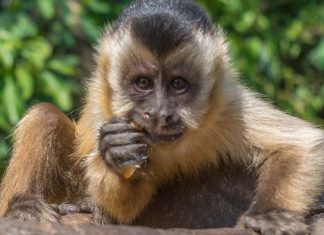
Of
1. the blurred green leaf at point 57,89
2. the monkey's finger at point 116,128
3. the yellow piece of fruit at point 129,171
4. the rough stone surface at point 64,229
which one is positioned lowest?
the rough stone surface at point 64,229

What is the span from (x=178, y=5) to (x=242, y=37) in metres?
3.89

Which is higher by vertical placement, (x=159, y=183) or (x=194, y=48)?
(x=194, y=48)

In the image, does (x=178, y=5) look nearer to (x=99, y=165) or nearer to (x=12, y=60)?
(x=99, y=165)

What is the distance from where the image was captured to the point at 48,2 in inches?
382

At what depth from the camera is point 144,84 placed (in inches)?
282

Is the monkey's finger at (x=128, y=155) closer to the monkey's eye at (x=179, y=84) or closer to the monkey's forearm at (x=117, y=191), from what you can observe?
the monkey's forearm at (x=117, y=191)

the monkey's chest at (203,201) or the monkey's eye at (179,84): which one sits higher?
the monkey's eye at (179,84)

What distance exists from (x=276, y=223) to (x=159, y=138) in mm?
944

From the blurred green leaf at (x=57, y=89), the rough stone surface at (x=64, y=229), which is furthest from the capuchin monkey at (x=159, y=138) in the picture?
the blurred green leaf at (x=57, y=89)

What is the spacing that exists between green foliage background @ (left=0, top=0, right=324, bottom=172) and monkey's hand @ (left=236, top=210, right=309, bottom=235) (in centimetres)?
214

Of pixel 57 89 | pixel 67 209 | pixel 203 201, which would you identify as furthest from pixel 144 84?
pixel 57 89

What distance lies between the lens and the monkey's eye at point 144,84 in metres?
7.12

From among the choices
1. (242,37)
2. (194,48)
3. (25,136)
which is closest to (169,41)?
(194,48)

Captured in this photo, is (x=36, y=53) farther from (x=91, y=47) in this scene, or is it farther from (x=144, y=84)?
(x=144, y=84)
